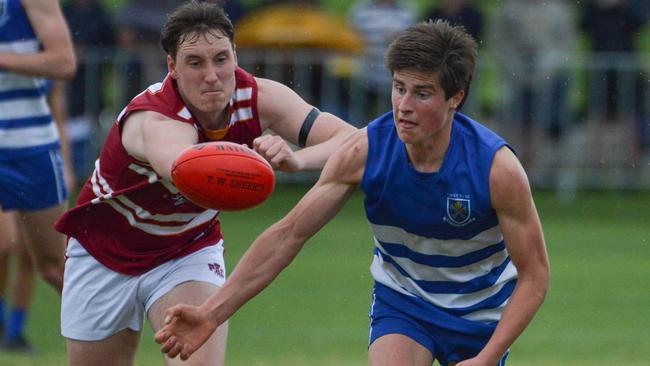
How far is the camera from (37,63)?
7652 millimetres

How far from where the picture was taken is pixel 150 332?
9.84 metres

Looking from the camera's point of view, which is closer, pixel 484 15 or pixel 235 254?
pixel 235 254

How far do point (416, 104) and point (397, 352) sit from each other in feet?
3.29

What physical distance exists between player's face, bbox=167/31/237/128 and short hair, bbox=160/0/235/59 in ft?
0.09

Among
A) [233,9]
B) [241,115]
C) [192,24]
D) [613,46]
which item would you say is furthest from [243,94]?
[613,46]

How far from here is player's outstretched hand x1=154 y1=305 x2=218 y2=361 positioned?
5367 mm

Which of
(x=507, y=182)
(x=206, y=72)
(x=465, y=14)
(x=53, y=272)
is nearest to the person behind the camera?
(x=507, y=182)

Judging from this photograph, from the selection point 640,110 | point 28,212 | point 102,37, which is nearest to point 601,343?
point 28,212

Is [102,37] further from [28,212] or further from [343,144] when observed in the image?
[343,144]

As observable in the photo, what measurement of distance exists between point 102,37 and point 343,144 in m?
9.97

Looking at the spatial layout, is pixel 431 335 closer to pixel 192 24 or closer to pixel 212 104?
pixel 212 104

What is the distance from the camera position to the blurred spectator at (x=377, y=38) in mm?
15273

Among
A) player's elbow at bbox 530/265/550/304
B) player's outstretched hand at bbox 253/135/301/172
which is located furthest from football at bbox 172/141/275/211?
player's elbow at bbox 530/265/550/304

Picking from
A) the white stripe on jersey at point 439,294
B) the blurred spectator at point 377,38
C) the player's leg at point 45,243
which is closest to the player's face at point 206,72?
the white stripe on jersey at point 439,294
